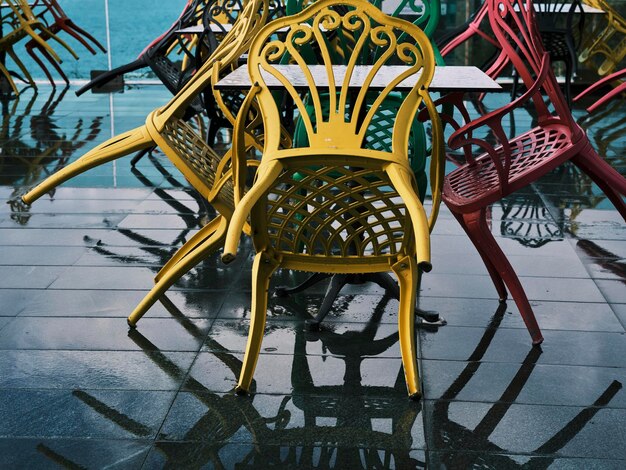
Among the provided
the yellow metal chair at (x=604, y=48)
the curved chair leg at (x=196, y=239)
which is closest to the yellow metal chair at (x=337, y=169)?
the curved chair leg at (x=196, y=239)

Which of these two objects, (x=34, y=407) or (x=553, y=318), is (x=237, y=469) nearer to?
(x=34, y=407)

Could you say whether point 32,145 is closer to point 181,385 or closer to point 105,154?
point 105,154

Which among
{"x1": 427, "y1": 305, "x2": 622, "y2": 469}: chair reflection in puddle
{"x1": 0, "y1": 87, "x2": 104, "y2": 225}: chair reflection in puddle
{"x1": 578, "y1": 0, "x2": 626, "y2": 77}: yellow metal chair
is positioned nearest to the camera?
{"x1": 427, "y1": 305, "x2": 622, "y2": 469}: chair reflection in puddle

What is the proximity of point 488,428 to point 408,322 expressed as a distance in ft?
1.32

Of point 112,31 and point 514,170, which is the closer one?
point 514,170

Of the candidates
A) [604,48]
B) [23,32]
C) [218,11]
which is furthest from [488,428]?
[23,32]

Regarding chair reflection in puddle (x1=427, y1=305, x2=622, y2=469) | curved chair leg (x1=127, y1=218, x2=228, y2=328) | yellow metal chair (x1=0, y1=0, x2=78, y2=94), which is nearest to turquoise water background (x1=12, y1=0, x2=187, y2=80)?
yellow metal chair (x1=0, y1=0, x2=78, y2=94)

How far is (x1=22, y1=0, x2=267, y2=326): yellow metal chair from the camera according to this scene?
10.9ft

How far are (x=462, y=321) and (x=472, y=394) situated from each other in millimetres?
632

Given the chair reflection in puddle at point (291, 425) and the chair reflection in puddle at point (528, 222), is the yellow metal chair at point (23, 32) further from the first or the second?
the chair reflection in puddle at point (291, 425)

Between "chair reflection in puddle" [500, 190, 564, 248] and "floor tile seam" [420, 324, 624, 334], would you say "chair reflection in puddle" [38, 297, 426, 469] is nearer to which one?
"floor tile seam" [420, 324, 624, 334]

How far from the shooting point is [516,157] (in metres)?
3.49

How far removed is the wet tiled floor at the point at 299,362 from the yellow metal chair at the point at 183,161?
0.69 feet

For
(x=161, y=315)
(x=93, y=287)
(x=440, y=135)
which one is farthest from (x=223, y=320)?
(x=440, y=135)
